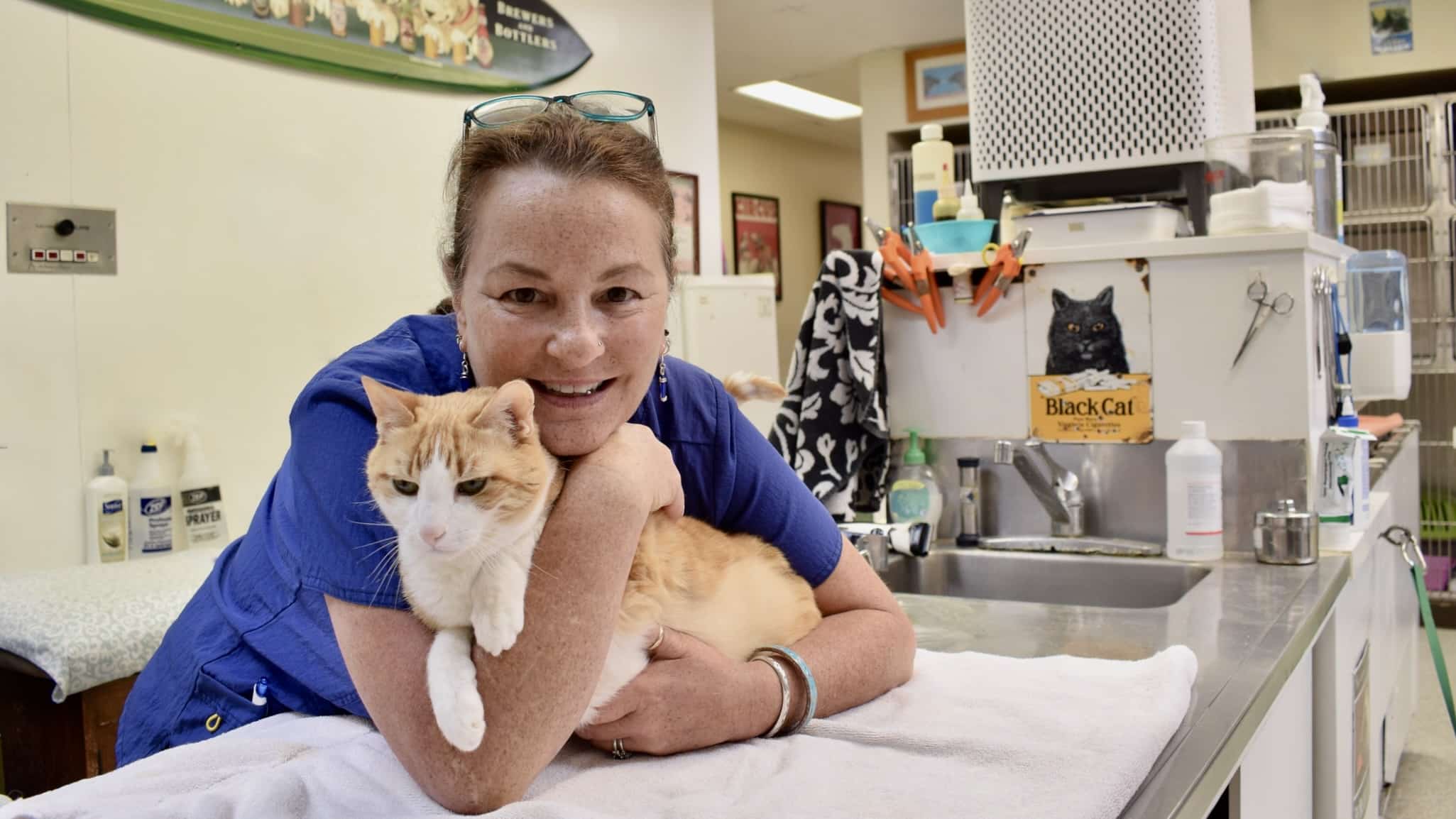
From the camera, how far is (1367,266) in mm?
3223

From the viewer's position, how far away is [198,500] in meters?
2.37

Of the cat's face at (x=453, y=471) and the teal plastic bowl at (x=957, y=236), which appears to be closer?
the cat's face at (x=453, y=471)

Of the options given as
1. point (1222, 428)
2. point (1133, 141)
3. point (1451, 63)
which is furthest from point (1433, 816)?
point (1451, 63)

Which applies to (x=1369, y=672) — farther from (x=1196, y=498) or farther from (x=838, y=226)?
(x=838, y=226)

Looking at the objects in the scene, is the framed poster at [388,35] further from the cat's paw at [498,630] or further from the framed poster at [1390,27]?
the framed poster at [1390,27]

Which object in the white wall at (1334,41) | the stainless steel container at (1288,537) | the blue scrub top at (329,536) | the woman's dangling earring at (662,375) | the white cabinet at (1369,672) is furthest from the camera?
the white wall at (1334,41)

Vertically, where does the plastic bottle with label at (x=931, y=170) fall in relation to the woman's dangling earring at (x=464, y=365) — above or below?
above

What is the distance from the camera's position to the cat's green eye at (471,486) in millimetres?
762

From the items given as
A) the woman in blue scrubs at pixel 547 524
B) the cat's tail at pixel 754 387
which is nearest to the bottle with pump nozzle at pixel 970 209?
the cat's tail at pixel 754 387

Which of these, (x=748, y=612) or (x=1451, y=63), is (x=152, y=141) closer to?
(x=748, y=612)

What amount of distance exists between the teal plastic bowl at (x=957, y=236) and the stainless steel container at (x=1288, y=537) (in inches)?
30.6

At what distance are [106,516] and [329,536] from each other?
169 cm

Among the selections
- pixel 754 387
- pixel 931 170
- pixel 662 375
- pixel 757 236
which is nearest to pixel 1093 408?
pixel 931 170

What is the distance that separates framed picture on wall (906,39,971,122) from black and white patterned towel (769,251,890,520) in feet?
11.6
